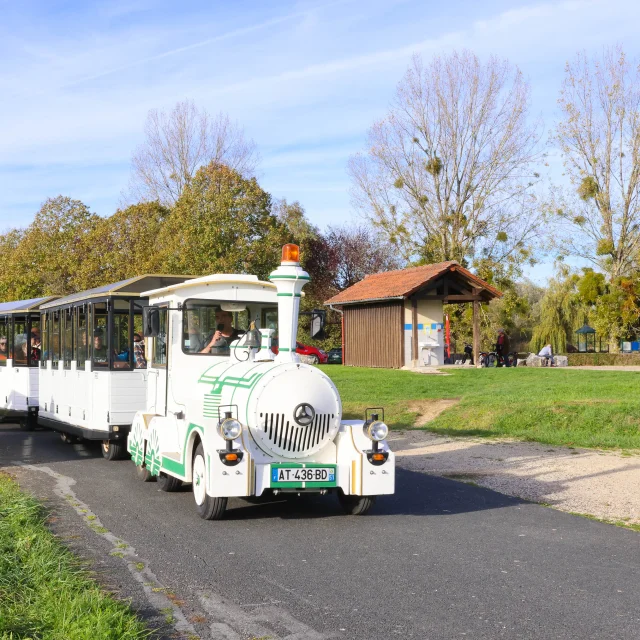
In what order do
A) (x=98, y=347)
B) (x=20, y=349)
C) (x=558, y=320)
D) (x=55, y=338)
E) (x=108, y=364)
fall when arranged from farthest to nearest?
(x=558, y=320)
(x=20, y=349)
(x=55, y=338)
(x=98, y=347)
(x=108, y=364)

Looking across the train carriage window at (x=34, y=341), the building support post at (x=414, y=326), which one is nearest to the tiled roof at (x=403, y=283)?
the building support post at (x=414, y=326)

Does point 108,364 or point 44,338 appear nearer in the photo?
point 108,364

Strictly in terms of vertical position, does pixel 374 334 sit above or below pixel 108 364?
above

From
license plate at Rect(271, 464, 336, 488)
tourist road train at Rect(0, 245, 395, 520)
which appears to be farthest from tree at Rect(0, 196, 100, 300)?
license plate at Rect(271, 464, 336, 488)

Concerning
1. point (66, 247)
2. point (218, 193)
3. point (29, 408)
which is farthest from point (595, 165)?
point (29, 408)

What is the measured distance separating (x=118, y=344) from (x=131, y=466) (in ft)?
6.08

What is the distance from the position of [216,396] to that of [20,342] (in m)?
11.1

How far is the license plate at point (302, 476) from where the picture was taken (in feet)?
28.2

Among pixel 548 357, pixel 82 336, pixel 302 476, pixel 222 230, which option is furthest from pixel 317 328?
pixel 548 357

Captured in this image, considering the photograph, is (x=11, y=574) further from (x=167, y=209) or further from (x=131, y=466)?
(x=167, y=209)

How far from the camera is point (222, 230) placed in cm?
4053

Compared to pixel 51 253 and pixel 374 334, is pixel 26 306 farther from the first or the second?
pixel 51 253

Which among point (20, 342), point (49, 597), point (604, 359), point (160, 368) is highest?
point (20, 342)

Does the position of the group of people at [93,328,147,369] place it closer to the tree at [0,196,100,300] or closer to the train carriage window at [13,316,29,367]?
the train carriage window at [13,316,29,367]
